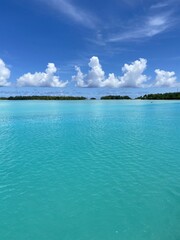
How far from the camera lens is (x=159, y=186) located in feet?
37.4

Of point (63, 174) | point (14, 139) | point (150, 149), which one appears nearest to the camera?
point (63, 174)

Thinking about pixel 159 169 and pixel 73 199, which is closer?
pixel 73 199

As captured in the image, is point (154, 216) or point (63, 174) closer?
point (154, 216)

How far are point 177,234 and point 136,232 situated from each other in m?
1.39

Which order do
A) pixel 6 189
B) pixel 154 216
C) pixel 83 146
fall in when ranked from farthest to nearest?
pixel 83 146 < pixel 6 189 < pixel 154 216

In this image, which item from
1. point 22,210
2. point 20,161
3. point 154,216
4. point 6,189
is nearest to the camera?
point 154,216

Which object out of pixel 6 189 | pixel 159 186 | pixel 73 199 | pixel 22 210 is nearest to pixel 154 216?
pixel 159 186

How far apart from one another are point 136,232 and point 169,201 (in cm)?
282

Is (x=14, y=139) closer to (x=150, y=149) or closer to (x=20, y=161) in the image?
(x=20, y=161)

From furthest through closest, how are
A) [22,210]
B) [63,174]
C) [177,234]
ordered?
[63,174]
[22,210]
[177,234]

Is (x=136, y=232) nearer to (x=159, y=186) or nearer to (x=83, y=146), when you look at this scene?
(x=159, y=186)

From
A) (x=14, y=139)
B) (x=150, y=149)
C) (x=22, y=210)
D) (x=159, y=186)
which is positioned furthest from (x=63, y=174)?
(x=14, y=139)

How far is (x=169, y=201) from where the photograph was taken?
9914 mm

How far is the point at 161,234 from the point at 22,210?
5599 mm
